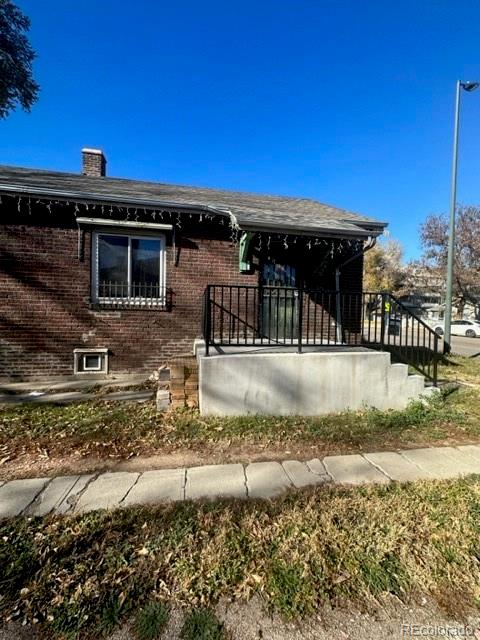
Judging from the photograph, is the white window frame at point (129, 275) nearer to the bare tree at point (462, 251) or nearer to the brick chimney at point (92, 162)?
the brick chimney at point (92, 162)

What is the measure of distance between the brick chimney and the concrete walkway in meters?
8.90

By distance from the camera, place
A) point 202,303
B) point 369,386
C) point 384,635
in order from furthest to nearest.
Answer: point 202,303 < point 369,386 < point 384,635

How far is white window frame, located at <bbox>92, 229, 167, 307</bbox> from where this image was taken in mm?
6191

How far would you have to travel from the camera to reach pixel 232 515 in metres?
2.34

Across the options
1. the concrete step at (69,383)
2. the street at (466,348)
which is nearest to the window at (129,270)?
the concrete step at (69,383)

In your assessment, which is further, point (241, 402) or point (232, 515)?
point (241, 402)

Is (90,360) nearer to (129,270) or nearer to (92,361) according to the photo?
(92,361)

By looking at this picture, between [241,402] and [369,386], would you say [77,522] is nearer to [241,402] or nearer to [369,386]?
[241,402]

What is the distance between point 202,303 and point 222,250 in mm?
1214

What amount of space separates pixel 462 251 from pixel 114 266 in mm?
28558

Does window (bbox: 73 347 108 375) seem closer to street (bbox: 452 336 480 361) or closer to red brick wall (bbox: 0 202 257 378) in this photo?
red brick wall (bbox: 0 202 257 378)

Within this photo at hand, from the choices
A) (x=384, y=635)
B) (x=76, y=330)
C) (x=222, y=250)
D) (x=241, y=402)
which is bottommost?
(x=384, y=635)

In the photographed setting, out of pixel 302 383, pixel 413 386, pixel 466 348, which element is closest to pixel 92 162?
pixel 302 383

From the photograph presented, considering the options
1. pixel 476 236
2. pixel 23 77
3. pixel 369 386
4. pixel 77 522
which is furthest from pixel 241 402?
pixel 476 236
